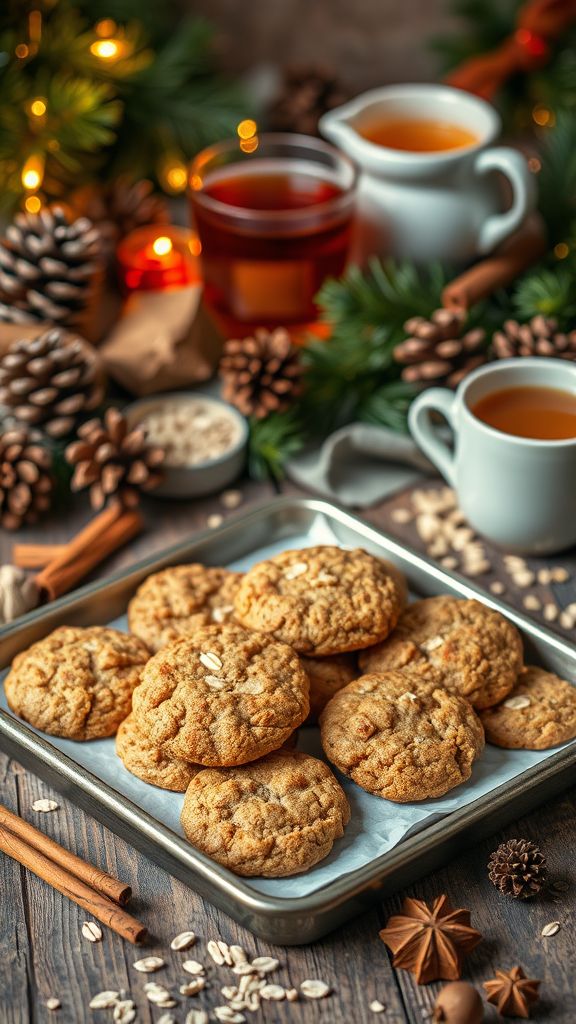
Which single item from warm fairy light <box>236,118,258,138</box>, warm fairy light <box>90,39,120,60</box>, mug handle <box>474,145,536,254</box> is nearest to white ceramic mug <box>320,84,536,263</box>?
mug handle <box>474,145,536,254</box>

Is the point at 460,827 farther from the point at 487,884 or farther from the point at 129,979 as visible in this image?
the point at 129,979

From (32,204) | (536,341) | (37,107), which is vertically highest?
(37,107)

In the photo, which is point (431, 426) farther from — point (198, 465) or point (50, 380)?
point (50, 380)

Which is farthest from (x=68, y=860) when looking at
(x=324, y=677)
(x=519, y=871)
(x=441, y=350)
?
(x=441, y=350)

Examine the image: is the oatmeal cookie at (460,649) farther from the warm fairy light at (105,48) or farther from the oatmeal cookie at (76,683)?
the warm fairy light at (105,48)

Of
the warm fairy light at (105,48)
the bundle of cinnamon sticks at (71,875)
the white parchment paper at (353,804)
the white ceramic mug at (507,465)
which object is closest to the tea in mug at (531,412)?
the white ceramic mug at (507,465)

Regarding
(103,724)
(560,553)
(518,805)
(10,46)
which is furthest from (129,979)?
(10,46)

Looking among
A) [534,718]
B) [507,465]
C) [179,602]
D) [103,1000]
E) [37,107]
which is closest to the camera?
[103,1000]

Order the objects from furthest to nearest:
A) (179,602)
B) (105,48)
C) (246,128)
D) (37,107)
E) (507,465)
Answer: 1. (246,128)
2. (105,48)
3. (37,107)
4. (507,465)
5. (179,602)
